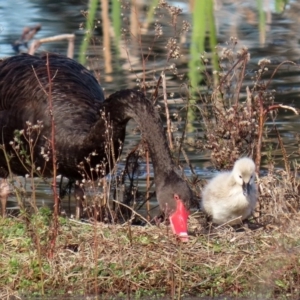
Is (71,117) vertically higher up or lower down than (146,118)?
lower down

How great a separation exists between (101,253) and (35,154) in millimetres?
1288

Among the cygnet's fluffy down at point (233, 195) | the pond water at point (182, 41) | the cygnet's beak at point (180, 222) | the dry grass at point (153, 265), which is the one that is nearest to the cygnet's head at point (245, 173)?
the cygnet's fluffy down at point (233, 195)

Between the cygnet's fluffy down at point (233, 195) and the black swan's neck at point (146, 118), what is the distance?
450mm

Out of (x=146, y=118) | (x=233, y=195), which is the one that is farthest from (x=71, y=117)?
(x=233, y=195)

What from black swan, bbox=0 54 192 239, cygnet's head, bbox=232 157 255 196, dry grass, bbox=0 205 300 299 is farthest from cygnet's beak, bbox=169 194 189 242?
cygnet's head, bbox=232 157 255 196

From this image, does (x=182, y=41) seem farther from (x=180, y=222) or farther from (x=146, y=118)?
(x=180, y=222)

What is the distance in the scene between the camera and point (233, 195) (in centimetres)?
620

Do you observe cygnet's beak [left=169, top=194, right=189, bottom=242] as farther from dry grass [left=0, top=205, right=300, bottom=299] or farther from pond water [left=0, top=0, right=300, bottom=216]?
pond water [left=0, top=0, right=300, bottom=216]

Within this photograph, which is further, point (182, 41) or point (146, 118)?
point (182, 41)

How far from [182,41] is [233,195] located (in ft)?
21.9

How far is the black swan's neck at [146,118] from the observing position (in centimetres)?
609

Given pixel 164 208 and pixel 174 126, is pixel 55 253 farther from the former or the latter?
pixel 174 126

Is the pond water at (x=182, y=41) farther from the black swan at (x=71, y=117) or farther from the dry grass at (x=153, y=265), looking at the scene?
the dry grass at (x=153, y=265)

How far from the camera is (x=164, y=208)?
5762mm
